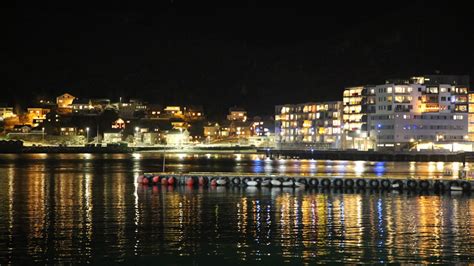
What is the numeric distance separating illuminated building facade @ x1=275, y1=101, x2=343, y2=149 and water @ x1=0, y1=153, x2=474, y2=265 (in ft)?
349

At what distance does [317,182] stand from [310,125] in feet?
372

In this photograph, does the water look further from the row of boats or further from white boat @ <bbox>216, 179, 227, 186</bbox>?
white boat @ <bbox>216, 179, 227, 186</bbox>

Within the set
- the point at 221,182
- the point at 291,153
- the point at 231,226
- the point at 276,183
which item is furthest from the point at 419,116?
the point at 231,226

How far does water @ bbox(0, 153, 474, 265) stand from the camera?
96.1 ft

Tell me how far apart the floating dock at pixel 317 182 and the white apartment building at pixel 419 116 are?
74263mm

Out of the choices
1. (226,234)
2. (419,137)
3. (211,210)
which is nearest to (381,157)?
(419,137)

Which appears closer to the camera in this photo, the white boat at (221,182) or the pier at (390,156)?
the white boat at (221,182)

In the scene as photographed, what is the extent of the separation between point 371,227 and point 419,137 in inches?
→ 3927

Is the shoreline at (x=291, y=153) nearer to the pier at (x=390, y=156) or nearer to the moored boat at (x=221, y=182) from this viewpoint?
the pier at (x=390, y=156)

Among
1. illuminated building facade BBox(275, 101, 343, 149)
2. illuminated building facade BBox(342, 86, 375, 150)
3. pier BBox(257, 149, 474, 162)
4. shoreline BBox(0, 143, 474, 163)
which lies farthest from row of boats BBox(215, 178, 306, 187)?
illuminated building facade BBox(275, 101, 343, 149)

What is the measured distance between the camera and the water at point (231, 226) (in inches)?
1153

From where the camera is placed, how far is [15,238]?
33219 mm

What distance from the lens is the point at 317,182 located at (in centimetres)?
6131

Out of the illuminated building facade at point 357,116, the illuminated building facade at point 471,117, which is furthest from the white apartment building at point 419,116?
the illuminated building facade at point 357,116
